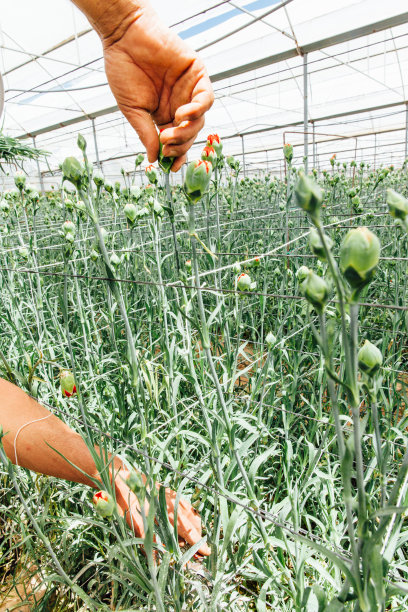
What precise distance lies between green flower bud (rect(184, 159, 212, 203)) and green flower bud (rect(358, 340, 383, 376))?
0.27m

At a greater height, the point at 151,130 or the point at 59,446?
the point at 151,130

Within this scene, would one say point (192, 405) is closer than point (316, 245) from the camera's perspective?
No

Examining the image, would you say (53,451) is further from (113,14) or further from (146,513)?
(113,14)

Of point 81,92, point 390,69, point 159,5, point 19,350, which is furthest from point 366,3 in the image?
point 81,92

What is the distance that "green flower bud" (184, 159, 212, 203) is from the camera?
0.49 meters

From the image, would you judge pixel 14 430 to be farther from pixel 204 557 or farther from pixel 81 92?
pixel 81 92

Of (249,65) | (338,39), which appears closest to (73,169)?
(338,39)

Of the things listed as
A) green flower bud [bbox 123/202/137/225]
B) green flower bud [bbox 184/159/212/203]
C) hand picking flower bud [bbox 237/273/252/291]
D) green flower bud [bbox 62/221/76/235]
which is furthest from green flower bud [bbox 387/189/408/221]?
green flower bud [bbox 62/221/76/235]

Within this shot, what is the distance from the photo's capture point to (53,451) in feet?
2.38

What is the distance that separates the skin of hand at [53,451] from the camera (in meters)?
0.73

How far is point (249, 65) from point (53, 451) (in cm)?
614

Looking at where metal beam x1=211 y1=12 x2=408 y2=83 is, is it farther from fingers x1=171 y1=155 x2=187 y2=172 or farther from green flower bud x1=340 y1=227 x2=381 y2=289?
green flower bud x1=340 y1=227 x2=381 y2=289

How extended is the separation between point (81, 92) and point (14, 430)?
32.5ft

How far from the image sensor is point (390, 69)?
8117 mm
